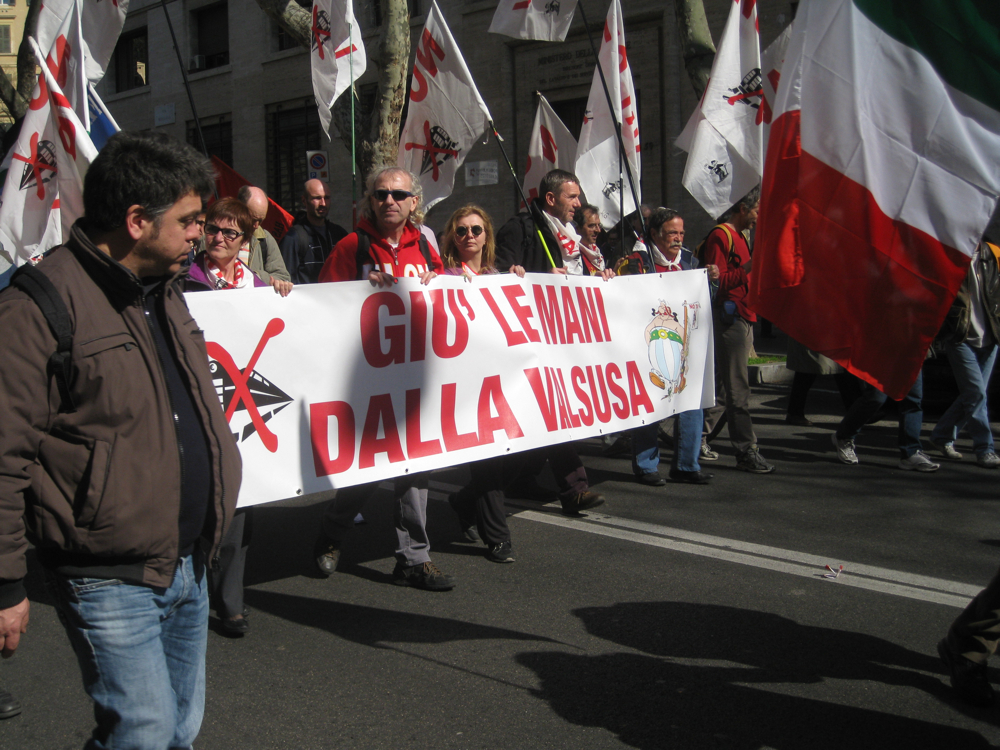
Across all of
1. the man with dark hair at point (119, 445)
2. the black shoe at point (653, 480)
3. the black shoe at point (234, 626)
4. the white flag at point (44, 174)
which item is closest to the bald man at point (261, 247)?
the white flag at point (44, 174)

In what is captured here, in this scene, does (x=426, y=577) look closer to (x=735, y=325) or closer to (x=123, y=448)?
(x=123, y=448)

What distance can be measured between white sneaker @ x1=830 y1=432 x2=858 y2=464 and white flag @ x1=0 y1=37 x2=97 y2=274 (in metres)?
5.69

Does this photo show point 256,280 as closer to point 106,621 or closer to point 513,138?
point 106,621

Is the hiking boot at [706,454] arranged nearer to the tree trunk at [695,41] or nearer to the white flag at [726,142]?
the white flag at [726,142]

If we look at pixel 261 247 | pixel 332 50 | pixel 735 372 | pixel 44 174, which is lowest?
pixel 735 372

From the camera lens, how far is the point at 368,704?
3.22 m

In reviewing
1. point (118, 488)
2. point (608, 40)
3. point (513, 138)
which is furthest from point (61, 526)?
point (513, 138)

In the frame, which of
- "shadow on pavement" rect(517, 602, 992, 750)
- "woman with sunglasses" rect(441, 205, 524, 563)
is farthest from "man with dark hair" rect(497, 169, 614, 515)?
"shadow on pavement" rect(517, 602, 992, 750)

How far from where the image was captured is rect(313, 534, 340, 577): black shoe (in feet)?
15.2

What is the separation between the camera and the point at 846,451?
7.17 meters

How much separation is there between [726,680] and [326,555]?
218cm

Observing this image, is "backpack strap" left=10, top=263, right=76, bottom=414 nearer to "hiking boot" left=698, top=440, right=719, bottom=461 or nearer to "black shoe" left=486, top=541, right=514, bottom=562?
"black shoe" left=486, top=541, right=514, bottom=562

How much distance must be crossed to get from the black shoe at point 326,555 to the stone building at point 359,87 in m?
6.77

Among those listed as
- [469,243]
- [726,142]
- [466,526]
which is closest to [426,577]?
[466,526]
